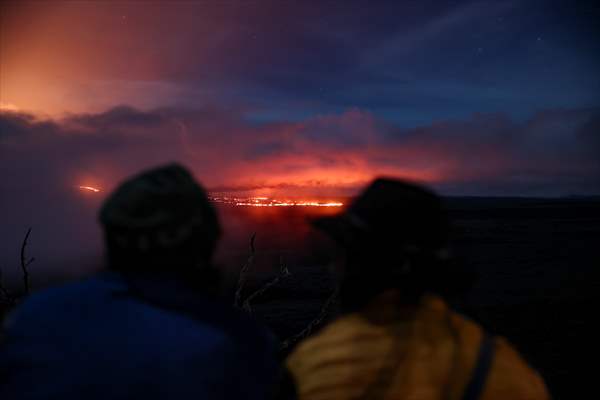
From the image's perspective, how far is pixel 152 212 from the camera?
150cm

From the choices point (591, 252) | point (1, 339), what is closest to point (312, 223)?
point (1, 339)

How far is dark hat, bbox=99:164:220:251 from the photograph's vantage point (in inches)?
58.8

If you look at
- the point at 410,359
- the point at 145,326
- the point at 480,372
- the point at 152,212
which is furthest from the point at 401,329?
the point at 152,212

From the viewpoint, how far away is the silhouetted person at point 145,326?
4.24 feet

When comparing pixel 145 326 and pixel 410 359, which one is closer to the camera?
pixel 145 326

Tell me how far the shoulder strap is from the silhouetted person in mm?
739

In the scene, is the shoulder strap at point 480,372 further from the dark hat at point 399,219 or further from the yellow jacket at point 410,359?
the dark hat at point 399,219

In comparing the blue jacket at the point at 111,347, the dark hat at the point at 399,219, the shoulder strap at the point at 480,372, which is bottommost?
the shoulder strap at the point at 480,372

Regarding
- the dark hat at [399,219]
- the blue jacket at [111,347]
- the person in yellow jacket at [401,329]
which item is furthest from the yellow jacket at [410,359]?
the blue jacket at [111,347]

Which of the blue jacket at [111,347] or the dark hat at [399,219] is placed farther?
the dark hat at [399,219]

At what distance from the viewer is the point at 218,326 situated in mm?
1414

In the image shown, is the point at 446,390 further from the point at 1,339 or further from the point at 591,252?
the point at 591,252

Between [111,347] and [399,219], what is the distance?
1123mm

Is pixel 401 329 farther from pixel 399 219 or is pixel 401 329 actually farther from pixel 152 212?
pixel 152 212
